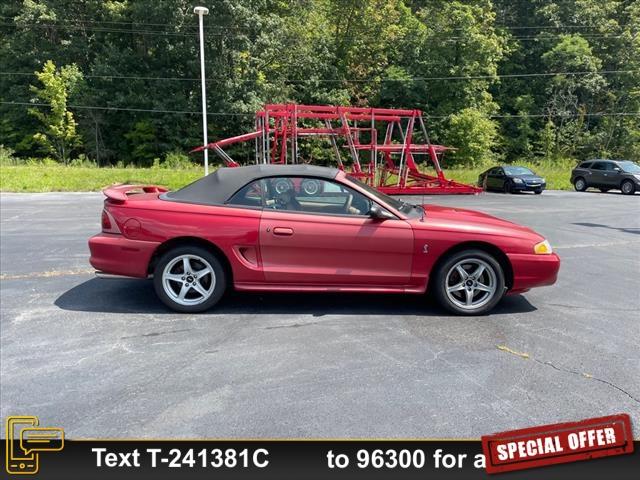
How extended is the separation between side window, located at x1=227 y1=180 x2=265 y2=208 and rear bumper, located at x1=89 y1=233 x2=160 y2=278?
2.84 feet

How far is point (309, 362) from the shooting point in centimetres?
371

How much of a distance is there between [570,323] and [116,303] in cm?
444

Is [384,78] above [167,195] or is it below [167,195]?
above

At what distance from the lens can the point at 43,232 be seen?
374 inches

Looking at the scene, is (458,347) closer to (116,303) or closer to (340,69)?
(116,303)

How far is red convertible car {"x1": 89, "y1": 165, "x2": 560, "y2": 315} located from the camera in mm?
4684

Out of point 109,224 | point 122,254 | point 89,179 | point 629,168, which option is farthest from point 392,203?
point 89,179

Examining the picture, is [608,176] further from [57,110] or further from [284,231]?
[57,110]

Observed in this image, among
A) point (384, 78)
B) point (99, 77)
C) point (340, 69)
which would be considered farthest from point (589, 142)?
point (99, 77)

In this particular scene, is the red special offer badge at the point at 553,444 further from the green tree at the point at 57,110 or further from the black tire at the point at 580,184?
the green tree at the point at 57,110

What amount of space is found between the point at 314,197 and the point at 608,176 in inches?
939

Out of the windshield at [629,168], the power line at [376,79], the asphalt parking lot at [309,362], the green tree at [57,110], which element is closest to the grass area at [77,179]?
the green tree at [57,110]

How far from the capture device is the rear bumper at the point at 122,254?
188 inches

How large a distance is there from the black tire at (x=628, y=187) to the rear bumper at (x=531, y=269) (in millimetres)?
21621
